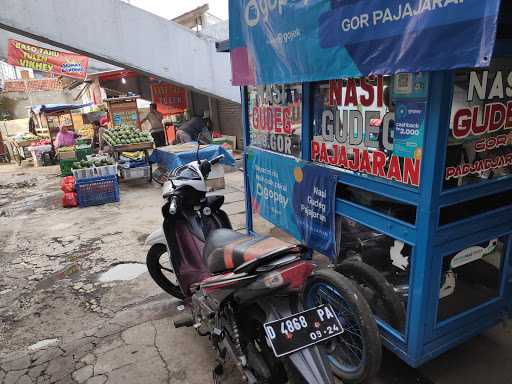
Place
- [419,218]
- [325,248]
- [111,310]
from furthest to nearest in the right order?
1. [111,310]
2. [325,248]
3. [419,218]

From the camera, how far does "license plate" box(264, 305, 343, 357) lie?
6.24 feet

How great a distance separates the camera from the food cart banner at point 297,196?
311 cm

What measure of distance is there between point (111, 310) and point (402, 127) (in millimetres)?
3075

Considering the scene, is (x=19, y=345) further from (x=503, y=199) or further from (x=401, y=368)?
(x=503, y=199)

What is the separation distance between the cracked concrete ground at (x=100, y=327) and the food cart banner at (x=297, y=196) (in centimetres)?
108

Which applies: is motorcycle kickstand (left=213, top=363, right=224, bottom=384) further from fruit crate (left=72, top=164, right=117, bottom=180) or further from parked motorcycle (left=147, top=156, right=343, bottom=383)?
fruit crate (left=72, top=164, right=117, bottom=180)

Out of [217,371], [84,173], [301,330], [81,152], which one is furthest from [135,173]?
[301,330]

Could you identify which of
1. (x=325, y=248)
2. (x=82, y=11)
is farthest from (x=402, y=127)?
(x=82, y=11)

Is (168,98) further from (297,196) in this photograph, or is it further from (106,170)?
(297,196)

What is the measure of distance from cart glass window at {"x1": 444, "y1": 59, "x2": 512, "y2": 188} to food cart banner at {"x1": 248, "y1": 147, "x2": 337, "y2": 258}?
95 centimetres

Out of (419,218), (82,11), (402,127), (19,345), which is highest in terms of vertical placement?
(82,11)

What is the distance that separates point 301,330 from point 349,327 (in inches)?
25.7

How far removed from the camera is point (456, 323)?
259 cm

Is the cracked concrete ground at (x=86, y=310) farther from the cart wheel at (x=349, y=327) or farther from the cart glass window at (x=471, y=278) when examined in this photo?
the cart glass window at (x=471, y=278)
